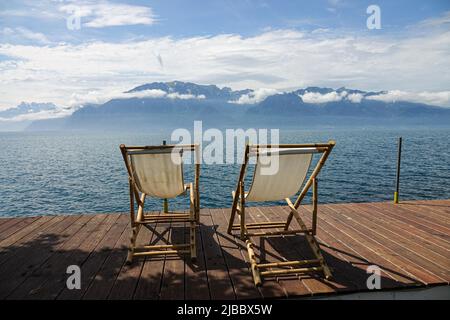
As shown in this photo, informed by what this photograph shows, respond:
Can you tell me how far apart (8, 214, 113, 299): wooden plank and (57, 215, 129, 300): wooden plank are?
8cm

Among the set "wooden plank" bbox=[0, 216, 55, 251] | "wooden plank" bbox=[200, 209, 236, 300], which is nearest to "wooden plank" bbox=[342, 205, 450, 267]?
"wooden plank" bbox=[200, 209, 236, 300]

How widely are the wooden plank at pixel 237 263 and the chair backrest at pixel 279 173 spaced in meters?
0.74

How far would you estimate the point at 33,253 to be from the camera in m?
4.21

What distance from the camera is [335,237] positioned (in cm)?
479

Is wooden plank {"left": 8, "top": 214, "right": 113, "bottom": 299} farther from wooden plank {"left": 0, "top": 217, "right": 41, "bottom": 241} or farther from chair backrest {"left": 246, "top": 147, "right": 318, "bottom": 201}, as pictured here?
chair backrest {"left": 246, "top": 147, "right": 318, "bottom": 201}

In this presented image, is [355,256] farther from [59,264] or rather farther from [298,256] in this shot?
[59,264]

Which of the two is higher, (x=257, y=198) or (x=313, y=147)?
(x=313, y=147)

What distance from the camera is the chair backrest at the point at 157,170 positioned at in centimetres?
414

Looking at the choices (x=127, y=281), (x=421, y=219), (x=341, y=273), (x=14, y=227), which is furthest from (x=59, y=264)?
(x=421, y=219)

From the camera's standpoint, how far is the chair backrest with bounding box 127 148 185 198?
4141mm
